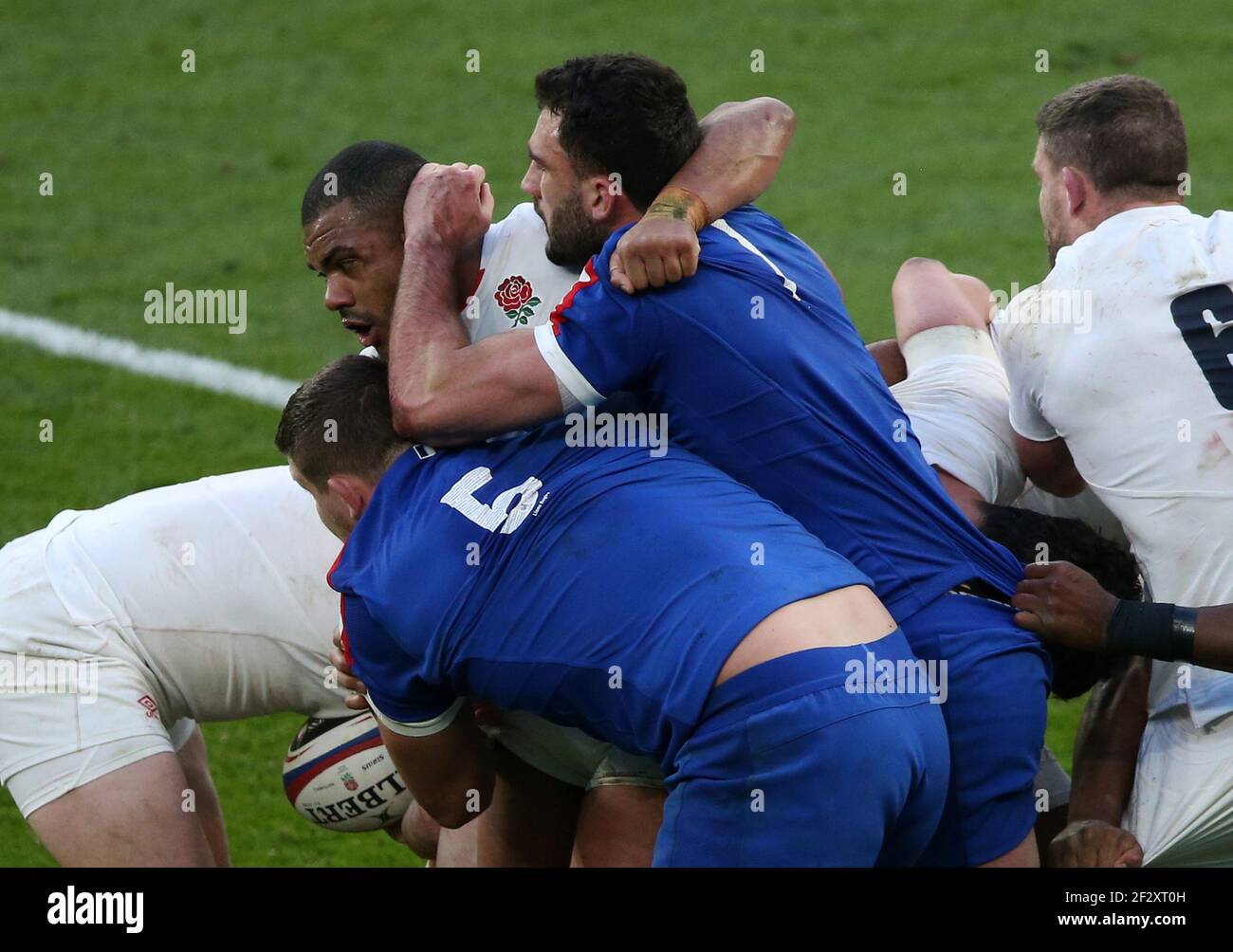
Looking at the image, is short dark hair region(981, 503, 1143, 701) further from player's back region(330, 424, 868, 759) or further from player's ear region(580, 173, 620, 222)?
player's ear region(580, 173, 620, 222)

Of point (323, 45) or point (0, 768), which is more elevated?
point (323, 45)

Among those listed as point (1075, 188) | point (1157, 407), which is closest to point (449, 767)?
point (1157, 407)

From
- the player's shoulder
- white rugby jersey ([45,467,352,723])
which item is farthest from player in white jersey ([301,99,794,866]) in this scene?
the player's shoulder

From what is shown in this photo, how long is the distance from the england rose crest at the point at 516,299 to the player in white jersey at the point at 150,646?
75 centimetres

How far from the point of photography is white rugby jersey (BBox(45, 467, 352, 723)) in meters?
4.30

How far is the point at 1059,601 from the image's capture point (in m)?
3.68

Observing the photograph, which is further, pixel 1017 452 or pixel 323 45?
pixel 323 45

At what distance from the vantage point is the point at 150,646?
4.29 metres

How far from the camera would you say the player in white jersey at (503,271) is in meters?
4.03

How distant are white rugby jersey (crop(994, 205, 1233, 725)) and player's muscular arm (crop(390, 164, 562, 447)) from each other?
1.20m

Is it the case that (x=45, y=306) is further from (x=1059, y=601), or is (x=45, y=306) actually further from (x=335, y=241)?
(x=1059, y=601)

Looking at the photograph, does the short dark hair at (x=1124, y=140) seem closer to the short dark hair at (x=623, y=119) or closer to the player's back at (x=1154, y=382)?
the player's back at (x=1154, y=382)
